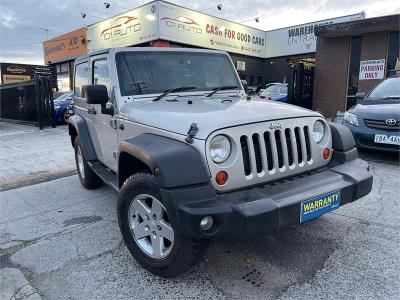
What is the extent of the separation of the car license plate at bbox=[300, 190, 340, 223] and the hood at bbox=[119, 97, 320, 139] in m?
0.69

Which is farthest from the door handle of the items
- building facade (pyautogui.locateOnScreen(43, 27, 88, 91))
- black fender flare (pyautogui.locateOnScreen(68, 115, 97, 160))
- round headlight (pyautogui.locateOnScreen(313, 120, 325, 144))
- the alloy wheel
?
building facade (pyautogui.locateOnScreen(43, 27, 88, 91))

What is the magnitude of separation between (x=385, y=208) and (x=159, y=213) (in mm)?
2853

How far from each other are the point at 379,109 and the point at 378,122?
28 centimetres

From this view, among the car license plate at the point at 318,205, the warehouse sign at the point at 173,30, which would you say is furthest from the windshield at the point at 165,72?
the warehouse sign at the point at 173,30

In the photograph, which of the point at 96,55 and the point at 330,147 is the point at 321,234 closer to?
the point at 330,147

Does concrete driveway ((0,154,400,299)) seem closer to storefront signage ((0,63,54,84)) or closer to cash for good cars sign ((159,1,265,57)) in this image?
cash for good cars sign ((159,1,265,57))

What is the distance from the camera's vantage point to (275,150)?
271 centimetres

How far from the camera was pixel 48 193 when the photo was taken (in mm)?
5137

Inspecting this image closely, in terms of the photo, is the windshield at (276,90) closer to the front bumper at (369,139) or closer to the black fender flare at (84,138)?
the front bumper at (369,139)

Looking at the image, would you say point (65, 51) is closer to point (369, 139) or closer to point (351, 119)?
point (351, 119)

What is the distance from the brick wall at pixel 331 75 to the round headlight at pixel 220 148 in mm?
10823

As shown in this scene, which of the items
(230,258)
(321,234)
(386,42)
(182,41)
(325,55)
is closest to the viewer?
(230,258)

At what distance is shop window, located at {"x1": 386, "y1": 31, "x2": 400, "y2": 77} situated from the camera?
36.2 feet

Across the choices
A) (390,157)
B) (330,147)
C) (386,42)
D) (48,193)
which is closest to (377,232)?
(330,147)
